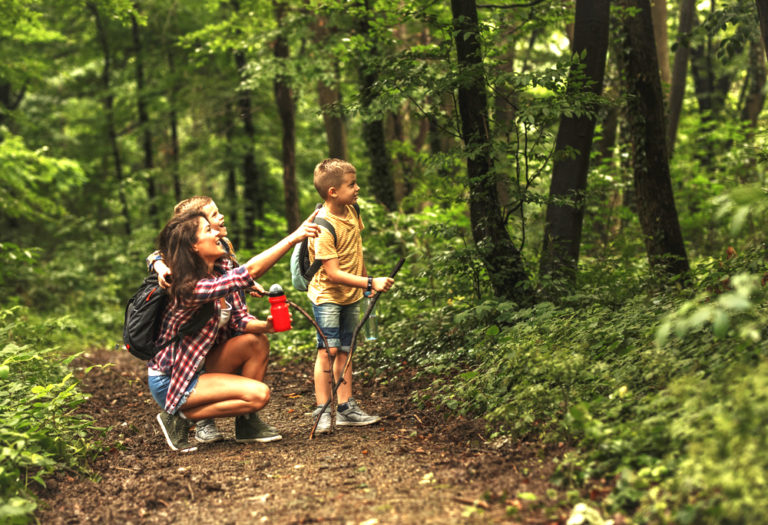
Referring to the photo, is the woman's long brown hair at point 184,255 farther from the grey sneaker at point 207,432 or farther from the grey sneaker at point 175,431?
the grey sneaker at point 207,432

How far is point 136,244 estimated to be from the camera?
17797 millimetres

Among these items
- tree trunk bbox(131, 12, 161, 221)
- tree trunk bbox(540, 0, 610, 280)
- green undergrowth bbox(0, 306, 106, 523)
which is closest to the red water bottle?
green undergrowth bbox(0, 306, 106, 523)

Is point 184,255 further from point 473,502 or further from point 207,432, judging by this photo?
point 473,502

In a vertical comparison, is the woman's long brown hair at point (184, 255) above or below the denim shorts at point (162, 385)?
above

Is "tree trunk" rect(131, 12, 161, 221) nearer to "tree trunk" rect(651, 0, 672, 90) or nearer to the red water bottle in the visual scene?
"tree trunk" rect(651, 0, 672, 90)

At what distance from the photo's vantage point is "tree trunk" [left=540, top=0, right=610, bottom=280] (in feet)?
22.3

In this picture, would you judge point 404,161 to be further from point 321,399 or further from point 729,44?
point 321,399

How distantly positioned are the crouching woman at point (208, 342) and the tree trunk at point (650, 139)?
5166mm

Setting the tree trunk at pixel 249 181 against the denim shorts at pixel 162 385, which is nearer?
the denim shorts at pixel 162 385

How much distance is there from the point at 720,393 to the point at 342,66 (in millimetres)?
10554

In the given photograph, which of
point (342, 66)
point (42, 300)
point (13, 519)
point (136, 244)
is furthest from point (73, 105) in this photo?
point (13, 519)

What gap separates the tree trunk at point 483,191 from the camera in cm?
625

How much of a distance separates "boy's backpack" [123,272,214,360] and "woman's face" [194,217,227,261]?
1.16ft

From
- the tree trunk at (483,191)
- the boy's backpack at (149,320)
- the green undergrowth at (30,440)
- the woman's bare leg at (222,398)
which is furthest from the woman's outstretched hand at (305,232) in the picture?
the tree trunk at (483,191)
